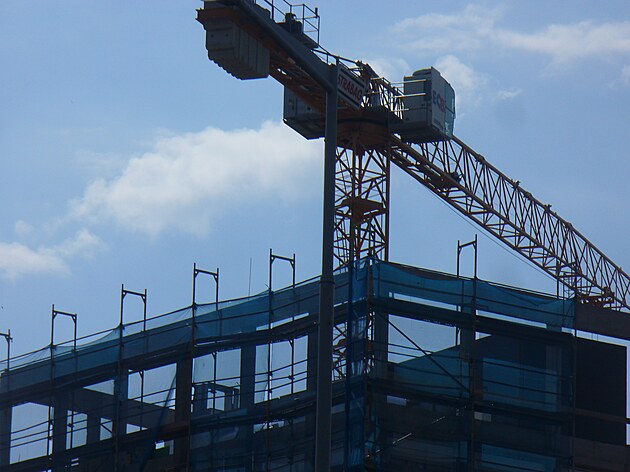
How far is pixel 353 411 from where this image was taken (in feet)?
105

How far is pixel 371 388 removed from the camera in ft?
105

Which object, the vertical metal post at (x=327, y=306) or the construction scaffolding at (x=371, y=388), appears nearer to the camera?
the vertical metal post at (x=327, y=306)

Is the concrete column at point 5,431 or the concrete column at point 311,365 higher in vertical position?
the concrete column at point 311,365

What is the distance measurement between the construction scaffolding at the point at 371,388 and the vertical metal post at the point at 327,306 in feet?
34.1

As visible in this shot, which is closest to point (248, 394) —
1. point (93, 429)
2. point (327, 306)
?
point (93, 429)

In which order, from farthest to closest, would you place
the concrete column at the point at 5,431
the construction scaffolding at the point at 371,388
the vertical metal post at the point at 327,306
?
the concrete column at the point at 5,431
the construction scaffolding at the point at 371,388
the vertical metal post at the point at 327,306

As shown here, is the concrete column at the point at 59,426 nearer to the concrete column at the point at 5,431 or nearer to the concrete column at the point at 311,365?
the concrete column at the point at 5,431

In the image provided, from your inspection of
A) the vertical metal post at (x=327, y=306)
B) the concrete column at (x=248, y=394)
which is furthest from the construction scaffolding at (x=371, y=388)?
the vertical metal post at (x=327, y=306)

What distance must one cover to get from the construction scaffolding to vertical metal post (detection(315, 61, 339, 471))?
10.4m

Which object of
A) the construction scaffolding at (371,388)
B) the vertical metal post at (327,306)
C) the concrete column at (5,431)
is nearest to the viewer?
the vertical metal post at (327,306)

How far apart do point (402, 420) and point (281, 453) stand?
3.25 metres

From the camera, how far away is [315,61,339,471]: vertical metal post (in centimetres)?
2119

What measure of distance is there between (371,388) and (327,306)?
10.7m

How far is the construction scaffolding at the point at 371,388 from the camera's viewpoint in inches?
1283
